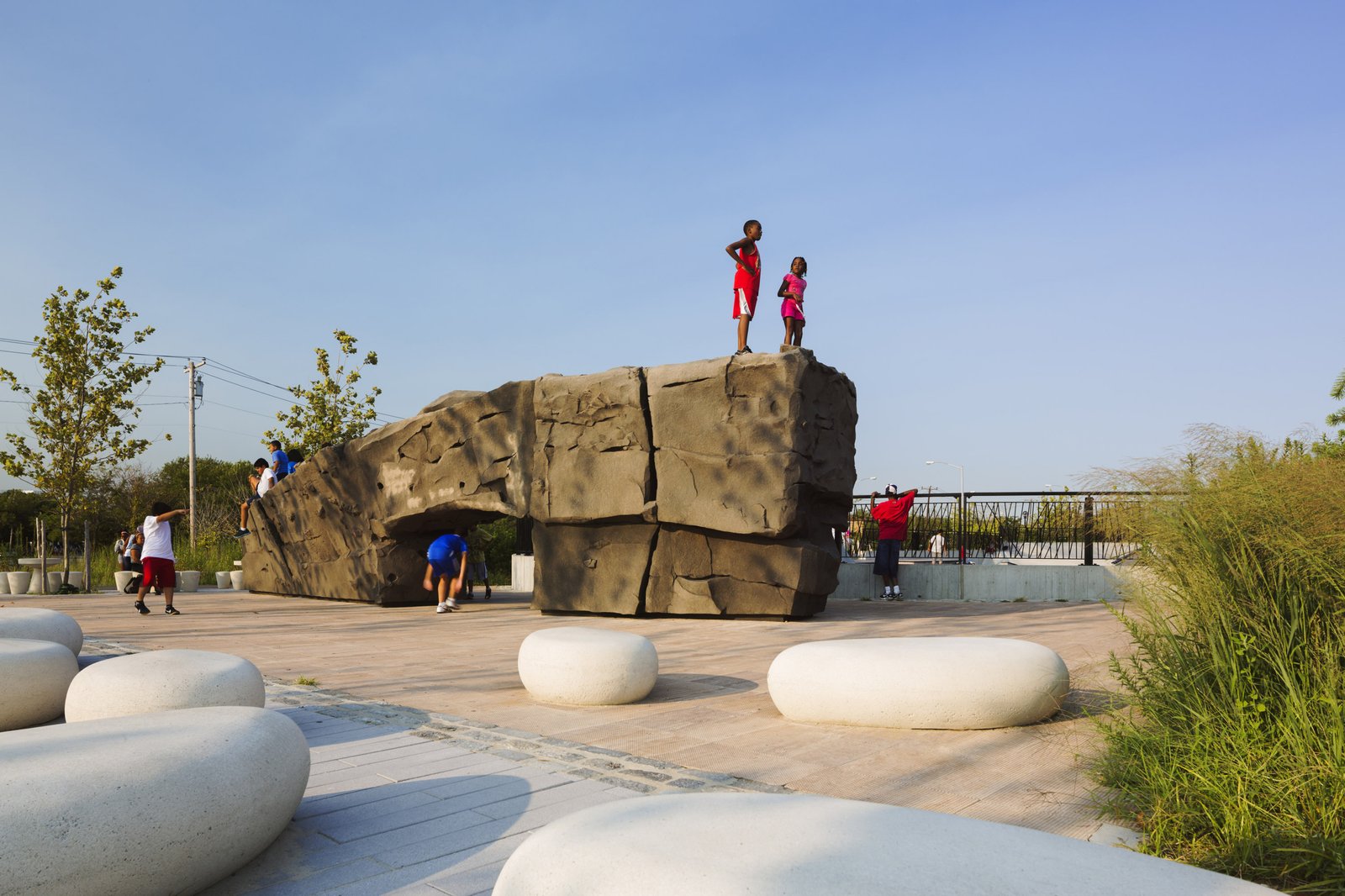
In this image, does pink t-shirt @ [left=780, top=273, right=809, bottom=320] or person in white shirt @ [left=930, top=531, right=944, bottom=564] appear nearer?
pink t-shirt @ [left=780, top=273, right=809, bottom=320]

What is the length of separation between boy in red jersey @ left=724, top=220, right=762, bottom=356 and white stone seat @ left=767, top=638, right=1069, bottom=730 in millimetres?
7793

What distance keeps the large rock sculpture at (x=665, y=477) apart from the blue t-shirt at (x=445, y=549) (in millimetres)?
601

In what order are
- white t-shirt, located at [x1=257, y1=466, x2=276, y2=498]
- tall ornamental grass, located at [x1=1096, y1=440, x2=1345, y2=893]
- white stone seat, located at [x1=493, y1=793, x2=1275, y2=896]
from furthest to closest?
white t-shirt, located at [x1=257, y1=466, x2=276, y2=498] < tall ornamental grass, located at [x1=1096, y1=440, x2=1345, y2=893] < white stone seat, located at [x1=493, y1=793, x2=1275, y2=896]

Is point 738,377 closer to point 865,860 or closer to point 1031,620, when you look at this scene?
point 1031,620

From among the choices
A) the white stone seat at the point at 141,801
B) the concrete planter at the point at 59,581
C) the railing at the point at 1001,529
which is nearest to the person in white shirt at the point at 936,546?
the railing at the point at 1001,529

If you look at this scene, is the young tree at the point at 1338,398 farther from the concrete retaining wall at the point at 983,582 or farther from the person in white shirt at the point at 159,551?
the person in white shirt at the point at 159,551

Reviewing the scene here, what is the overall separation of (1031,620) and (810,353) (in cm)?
475

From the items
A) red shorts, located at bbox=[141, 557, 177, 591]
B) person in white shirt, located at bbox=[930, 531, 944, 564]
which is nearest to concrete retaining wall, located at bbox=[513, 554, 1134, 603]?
person in white shirt, located at bbox=[930, 531, 944, 564]

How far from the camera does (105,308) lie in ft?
72.3

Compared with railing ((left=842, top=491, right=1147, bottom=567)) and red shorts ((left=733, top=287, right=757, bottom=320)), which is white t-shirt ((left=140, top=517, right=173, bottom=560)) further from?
railing ((left=842, top=491, right=1147, bottom=567))

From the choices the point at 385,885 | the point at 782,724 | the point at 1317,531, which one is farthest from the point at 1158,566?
the point at 385,885

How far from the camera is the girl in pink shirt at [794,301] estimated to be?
13.4 metres

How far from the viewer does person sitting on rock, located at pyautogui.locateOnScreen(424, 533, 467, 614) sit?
15727 mm

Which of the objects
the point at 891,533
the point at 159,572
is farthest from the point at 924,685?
the point at 159,572
